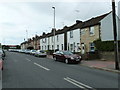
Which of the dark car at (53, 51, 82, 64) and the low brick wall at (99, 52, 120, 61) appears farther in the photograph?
the low brick wall at (99, 52, 120, 61)

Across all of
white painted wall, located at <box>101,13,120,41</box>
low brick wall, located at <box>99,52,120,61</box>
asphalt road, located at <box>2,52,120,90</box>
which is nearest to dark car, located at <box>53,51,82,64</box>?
low brick wall, located at <box>99,52,120,61</box>

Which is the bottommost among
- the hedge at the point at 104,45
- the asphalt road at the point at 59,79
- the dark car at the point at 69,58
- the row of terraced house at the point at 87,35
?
the asphalt road at the point at 59,79

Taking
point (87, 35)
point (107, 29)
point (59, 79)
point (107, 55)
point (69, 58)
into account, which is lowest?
point (59, 79)

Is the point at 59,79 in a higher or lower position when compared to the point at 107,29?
lower

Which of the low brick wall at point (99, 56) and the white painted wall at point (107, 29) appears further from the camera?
the white painted wall at point (107, 29)

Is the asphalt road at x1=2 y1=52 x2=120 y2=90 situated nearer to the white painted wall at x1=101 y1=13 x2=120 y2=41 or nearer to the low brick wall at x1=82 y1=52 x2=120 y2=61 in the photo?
the low brick wall at x1=82 y1=52 x2=120 y2=61

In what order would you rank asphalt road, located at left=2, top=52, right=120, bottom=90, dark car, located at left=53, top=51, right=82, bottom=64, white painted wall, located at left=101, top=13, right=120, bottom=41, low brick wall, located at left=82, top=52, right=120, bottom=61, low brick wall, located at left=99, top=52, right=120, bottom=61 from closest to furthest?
1. asphalt road, located at left=2, top=52, right=120, bottom=90
2. dark car, located at left=53, top=51, right=82, bottom=64
3. low brick wall, located at left=99, top=52, right=120, bottom=61
4. low brick wall, located at left=82, top=52, right=120, bottom=61
5. white painted wall, located at left=101, top=13, right=120, bottom=41

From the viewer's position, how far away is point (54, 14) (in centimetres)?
4081

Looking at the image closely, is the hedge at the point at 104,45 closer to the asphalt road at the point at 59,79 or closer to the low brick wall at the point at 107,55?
the low brick wall at the point at 107,55

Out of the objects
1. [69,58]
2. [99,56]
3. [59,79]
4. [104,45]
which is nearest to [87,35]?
[99,56]

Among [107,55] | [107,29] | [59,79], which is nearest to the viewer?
[59,79]

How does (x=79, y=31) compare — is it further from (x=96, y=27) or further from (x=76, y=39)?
(x=96, y=27)

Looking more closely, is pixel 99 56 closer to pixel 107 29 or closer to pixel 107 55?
pixel 107 55

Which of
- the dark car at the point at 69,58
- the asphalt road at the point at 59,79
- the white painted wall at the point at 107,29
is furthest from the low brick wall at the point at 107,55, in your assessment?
the asphalt road at the point at 59,79
